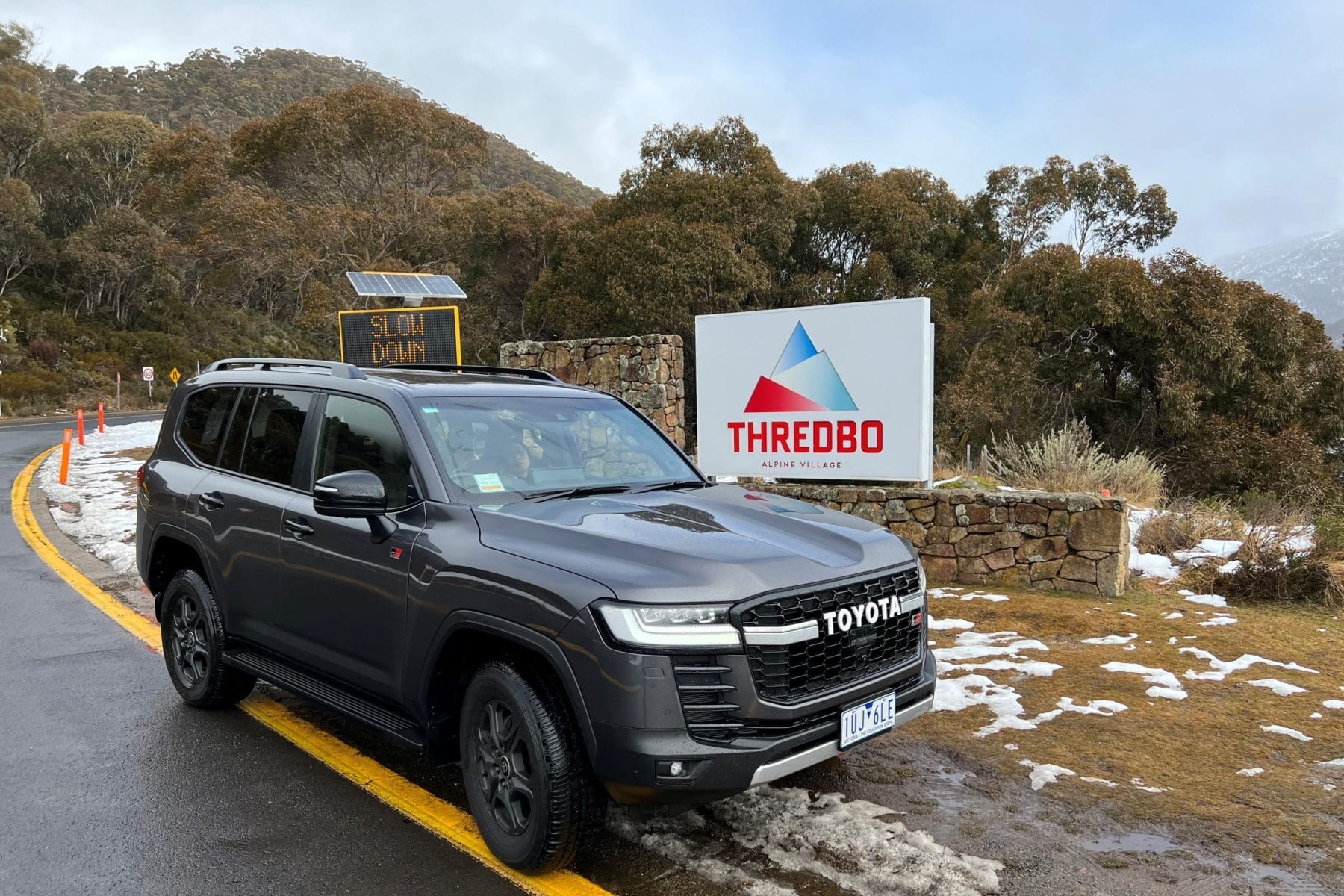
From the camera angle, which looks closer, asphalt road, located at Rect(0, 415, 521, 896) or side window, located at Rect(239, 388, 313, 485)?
asphalt road, located at Rect(0, 415, 521, 896)

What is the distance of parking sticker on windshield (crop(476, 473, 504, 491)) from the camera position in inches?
162

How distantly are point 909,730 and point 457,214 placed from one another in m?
35.8

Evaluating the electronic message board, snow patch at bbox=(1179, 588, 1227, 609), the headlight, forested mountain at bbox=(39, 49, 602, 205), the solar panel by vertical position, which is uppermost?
forested mountain at bbox=(39, 49, 602, 205)

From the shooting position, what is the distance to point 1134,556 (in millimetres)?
9180

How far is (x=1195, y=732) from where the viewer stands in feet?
16.4

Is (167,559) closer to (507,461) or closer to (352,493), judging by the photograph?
(352,493)

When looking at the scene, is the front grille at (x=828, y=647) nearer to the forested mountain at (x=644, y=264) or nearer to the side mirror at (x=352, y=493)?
the side mirror at (x=352, y=493)

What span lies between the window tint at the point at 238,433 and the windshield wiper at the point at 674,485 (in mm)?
2213

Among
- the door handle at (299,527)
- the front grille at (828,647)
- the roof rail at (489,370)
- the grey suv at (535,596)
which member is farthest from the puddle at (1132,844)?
the door handle at (299,527)

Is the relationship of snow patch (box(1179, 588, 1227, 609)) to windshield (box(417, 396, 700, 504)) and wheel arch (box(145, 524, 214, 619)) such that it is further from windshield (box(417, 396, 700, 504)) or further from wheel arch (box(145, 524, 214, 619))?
wheel arch (box(145, 524, 214, 619))

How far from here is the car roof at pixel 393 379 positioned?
180 inches

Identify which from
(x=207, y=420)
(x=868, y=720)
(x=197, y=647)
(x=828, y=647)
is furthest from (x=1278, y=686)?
(x=207, y=420)

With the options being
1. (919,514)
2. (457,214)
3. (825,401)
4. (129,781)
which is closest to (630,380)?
(825,401)

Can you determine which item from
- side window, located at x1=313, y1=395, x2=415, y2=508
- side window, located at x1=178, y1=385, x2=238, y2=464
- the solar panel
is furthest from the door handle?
the solar panel
